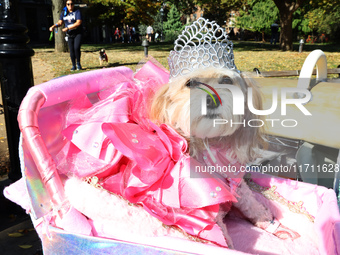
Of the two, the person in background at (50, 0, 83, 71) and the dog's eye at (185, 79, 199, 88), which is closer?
the dog's eye at (185, 79, 199, 88)

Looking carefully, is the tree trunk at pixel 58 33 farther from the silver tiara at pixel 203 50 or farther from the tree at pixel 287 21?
the silver tiara at pixel 203 50

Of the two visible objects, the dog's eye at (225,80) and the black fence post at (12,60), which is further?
the black fence post at (12,60)

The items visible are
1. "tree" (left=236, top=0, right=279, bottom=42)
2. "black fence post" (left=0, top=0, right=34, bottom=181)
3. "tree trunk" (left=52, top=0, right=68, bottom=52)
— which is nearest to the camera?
"black fence post" (left=0, top=0, right=34, bottom=181)

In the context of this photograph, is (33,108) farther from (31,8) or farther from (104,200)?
(31,8)

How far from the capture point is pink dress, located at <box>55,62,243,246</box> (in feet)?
4.28

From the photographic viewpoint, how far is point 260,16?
104 ft

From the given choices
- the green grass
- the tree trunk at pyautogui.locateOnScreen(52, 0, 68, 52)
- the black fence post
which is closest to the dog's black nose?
the black fence post

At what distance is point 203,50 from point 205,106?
0.99 feet

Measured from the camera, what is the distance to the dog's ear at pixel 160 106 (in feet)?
4.66

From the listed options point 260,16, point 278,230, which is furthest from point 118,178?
point 260,16

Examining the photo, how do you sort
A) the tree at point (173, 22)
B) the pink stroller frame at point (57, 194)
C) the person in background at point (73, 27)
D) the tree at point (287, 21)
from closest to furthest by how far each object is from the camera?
the pink stroller frame at point (57, 194), the person in background at point (73, 27), the tree at point (287, 21), the tree at point (173, 22)

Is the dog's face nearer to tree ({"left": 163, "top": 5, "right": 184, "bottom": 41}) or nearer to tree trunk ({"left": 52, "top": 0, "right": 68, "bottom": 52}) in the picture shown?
tree trunk ({"left": 52, "top": 0, "right": 68, "bottom": 52})

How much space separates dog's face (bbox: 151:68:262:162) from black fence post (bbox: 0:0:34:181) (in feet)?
3.81

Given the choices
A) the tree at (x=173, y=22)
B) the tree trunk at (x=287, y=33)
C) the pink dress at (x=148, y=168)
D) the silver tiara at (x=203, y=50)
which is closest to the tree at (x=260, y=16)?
the tree at (x=173, y=22)
